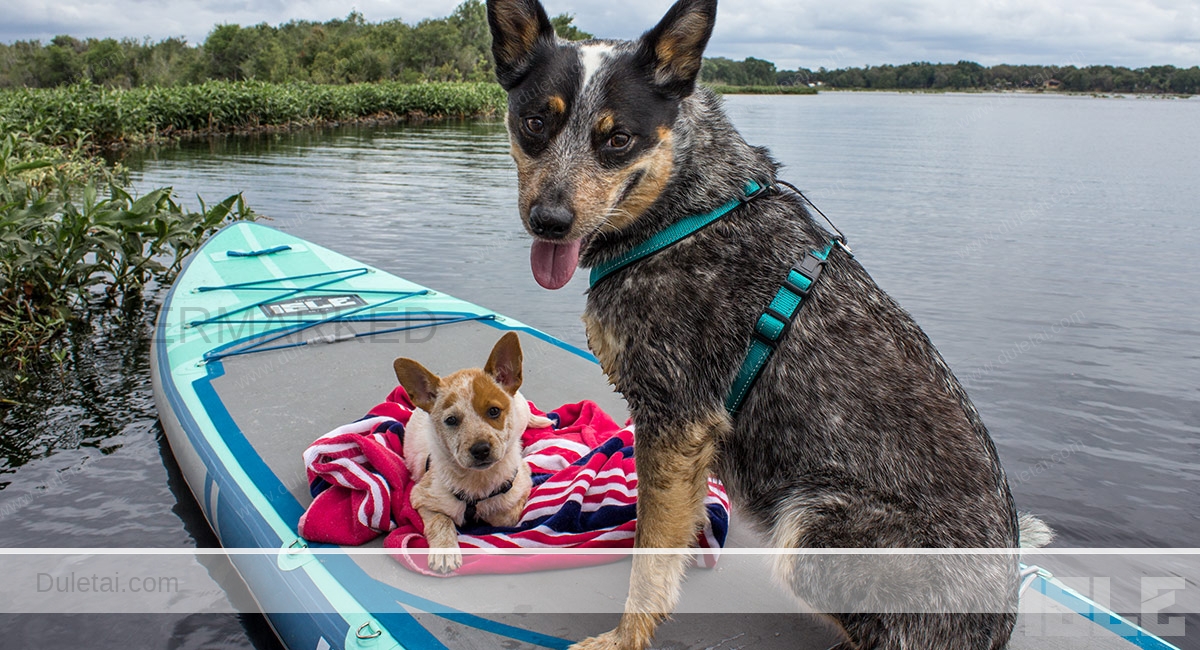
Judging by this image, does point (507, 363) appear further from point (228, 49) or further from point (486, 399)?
point (228, 49)

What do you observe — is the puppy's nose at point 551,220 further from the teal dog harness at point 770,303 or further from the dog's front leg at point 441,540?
the dog's front leg at point 441,540

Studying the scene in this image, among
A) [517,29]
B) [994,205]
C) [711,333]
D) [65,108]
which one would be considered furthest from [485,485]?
[65,108]

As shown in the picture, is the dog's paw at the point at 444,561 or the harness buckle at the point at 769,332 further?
the dog's paw at the point at 444,561

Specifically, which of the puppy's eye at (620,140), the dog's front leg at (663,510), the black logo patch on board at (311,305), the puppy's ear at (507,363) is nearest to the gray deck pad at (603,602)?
the dog's front leg at (663,510)

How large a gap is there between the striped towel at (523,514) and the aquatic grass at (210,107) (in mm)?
17236

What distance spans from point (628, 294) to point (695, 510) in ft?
2.85

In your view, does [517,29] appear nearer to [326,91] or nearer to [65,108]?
[65,108]

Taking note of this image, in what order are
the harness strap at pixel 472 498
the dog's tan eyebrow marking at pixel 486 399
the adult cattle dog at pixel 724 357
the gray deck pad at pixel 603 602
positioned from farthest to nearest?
the harness strap at pixel 472 498
the dog's tan eyebrow marking at pixel 486 399
the gray deck pad at pixel 603 602
the adult cattle dog at pixel 724 357

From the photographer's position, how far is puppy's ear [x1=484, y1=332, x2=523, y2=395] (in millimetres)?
3859

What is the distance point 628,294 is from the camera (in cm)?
306

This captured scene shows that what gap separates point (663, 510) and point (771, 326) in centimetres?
79

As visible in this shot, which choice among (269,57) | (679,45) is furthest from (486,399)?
(269,57)

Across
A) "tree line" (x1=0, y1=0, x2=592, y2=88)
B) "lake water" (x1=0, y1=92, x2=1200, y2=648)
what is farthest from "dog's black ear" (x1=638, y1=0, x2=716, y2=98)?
"tree line" (x1=0, y1=0, x2=592, y2=88)

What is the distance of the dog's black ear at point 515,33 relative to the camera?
2957 millimetres
